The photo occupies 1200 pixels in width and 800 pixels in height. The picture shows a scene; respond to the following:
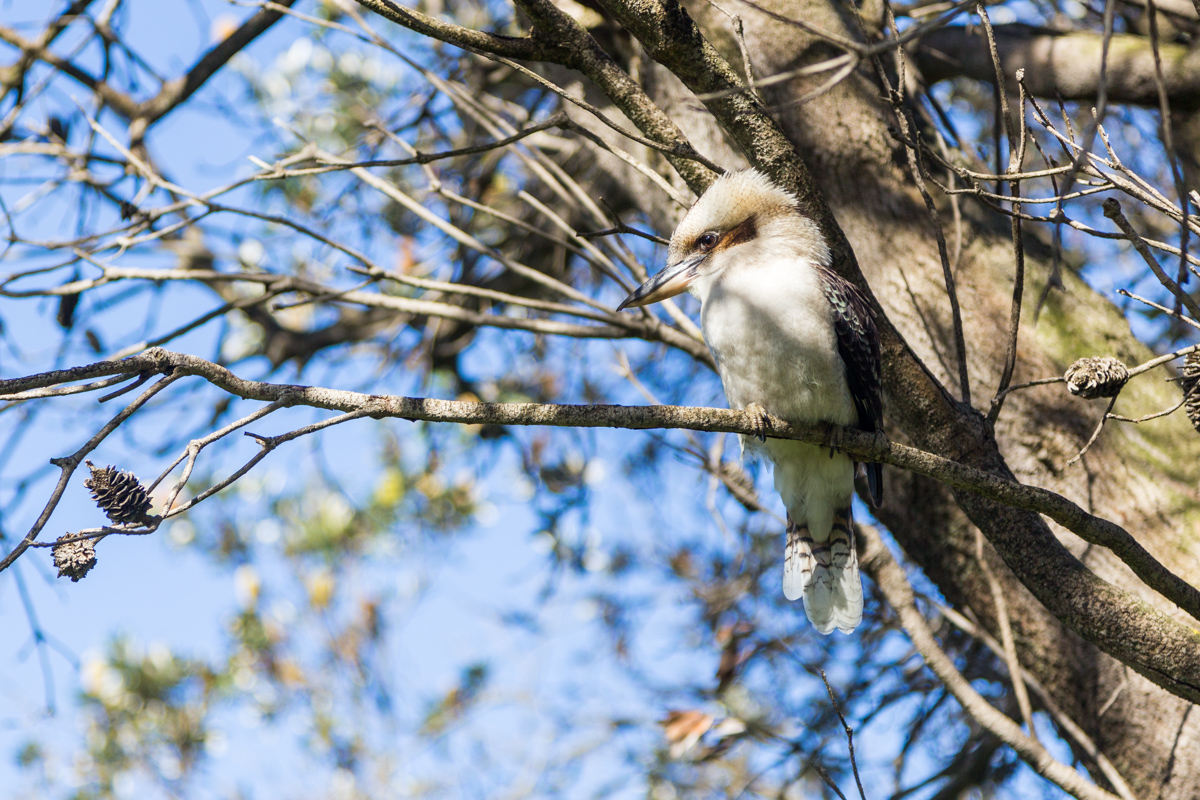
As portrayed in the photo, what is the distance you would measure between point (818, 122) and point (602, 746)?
3.23 meters

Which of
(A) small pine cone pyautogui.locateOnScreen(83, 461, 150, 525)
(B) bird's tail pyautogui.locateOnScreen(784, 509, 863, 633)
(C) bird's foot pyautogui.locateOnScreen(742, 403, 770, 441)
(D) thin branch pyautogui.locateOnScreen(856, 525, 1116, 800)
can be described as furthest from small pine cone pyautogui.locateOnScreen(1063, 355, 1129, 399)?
(A) small pine cone pyautogui.locateOnScreen(83, 461, 150, 525)

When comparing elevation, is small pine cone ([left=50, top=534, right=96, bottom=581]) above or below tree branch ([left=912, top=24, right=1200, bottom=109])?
below

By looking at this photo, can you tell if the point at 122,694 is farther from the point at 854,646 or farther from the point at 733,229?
the point at 733,229

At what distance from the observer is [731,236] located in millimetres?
2977

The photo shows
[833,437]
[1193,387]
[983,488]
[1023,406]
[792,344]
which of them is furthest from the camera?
[1023,406]

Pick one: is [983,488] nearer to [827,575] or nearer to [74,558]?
[827,575]

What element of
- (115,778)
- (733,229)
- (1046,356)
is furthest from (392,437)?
(1046,356)

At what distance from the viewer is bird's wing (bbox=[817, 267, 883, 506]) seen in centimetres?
255

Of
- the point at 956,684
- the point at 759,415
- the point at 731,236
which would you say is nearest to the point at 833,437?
the point at 759,415

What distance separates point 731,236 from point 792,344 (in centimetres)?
55

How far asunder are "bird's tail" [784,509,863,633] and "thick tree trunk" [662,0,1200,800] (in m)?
0.20

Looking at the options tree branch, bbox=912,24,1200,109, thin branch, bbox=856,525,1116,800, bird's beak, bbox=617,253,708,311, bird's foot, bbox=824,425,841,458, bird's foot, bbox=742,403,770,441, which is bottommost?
thin branch, bbox=856,525,1116,800

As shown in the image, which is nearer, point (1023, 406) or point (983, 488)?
point (983, 488)

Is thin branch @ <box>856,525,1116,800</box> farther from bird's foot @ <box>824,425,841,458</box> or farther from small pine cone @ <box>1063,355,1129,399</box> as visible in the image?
small pine cone @ <box>1063,355,1129,399</box>
